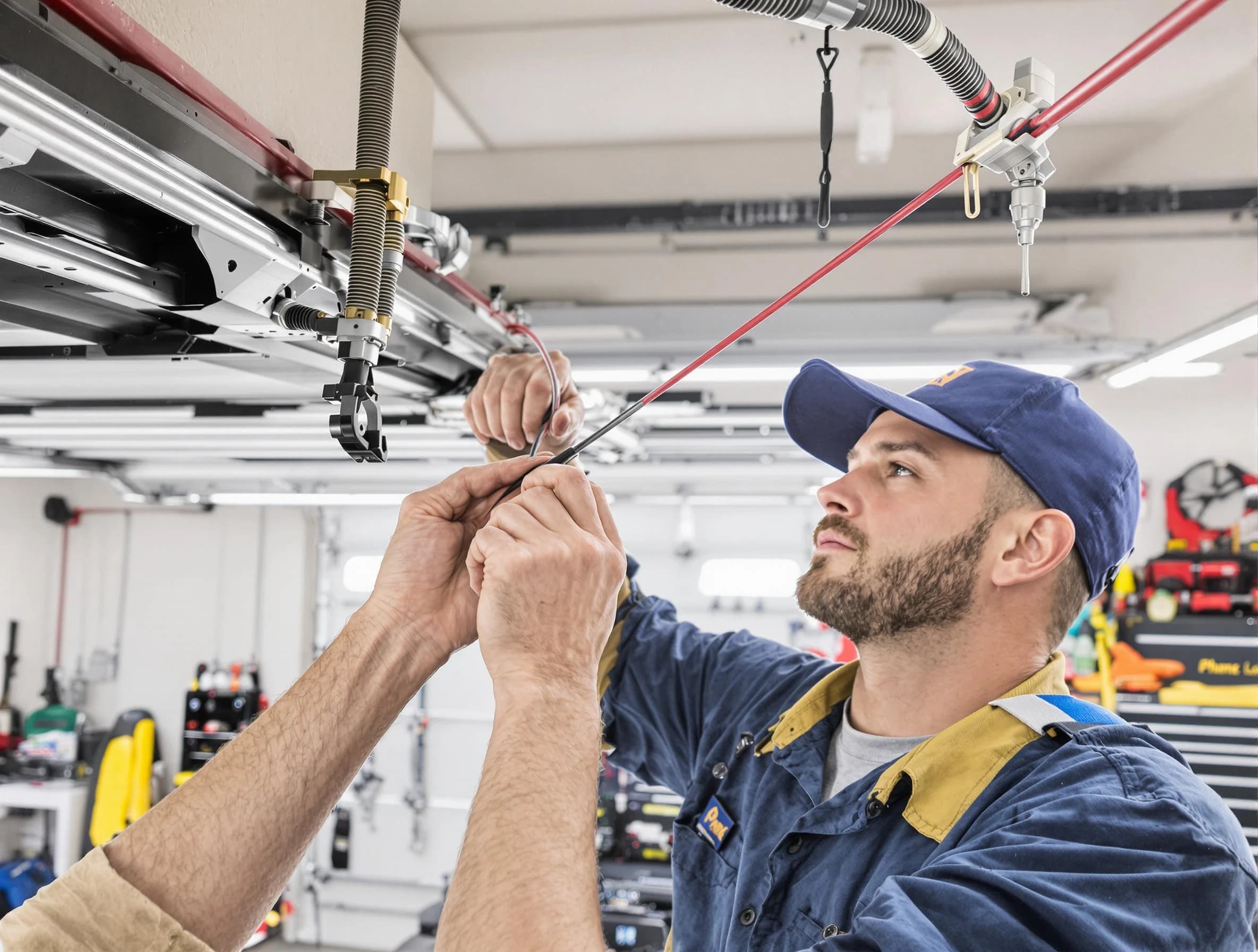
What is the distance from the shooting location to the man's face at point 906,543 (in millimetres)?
1460

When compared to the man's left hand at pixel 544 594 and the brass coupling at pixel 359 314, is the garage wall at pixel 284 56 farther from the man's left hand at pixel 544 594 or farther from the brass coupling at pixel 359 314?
the man's left hand at pixel 544 594

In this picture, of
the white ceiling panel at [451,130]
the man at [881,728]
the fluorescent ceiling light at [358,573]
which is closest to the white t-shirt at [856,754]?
the man at [881,728]

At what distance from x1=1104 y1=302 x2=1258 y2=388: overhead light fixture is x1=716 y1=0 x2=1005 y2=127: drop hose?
1.93 m

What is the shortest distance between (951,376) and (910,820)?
77cm

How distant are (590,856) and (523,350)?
1192mm

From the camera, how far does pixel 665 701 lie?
5.98ft

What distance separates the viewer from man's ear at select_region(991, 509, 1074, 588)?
1.44m

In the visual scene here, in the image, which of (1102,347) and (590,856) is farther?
(1102,347)

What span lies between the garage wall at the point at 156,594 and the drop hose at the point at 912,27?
7.60m

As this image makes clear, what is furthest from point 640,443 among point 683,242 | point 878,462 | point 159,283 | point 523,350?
point 159,283

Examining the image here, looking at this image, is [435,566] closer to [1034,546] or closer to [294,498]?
[1034,546]

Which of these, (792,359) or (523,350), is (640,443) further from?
(523,350)

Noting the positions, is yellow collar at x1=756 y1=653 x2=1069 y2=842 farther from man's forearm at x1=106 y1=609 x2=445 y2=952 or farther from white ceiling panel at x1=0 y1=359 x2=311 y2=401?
white ceiling panel at x1=0 y1=359 x2=311 y2=401

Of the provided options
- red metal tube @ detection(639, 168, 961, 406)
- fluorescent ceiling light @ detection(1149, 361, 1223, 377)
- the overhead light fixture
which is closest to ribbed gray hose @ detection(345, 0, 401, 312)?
red metal tube @ detection(639, 168, 961, 406)
